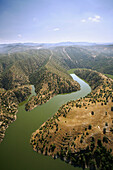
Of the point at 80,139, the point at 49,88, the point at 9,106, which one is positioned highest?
the point at 49,88

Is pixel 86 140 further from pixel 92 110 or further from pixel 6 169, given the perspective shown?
pixel 6 169

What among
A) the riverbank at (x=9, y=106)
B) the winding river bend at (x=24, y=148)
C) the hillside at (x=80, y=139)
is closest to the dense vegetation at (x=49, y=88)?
the riverbank at (x=9, y=106)

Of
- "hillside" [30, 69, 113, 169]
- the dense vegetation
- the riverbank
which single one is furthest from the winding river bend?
the dense vegetation

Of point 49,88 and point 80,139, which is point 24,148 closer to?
point 80,139

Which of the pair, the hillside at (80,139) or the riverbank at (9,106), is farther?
the riverbank at (9,106)

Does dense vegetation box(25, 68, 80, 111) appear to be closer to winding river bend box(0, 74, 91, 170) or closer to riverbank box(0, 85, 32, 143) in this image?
riverbank box(0, 85, 32, 143)

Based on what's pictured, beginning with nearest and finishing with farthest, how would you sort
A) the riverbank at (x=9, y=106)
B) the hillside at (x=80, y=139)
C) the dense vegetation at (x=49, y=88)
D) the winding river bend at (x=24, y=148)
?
the winding river bend at (x=24, y=148) < the hillside at (x=80, y=139) < the riverbank at (x=9, y=106) < the dense vegetation at (x=49, y=88)

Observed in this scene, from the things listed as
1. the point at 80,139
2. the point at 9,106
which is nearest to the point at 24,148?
the point at 80,139

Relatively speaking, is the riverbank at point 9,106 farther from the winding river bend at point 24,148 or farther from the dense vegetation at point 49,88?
the dense vegetation at point 49,88
